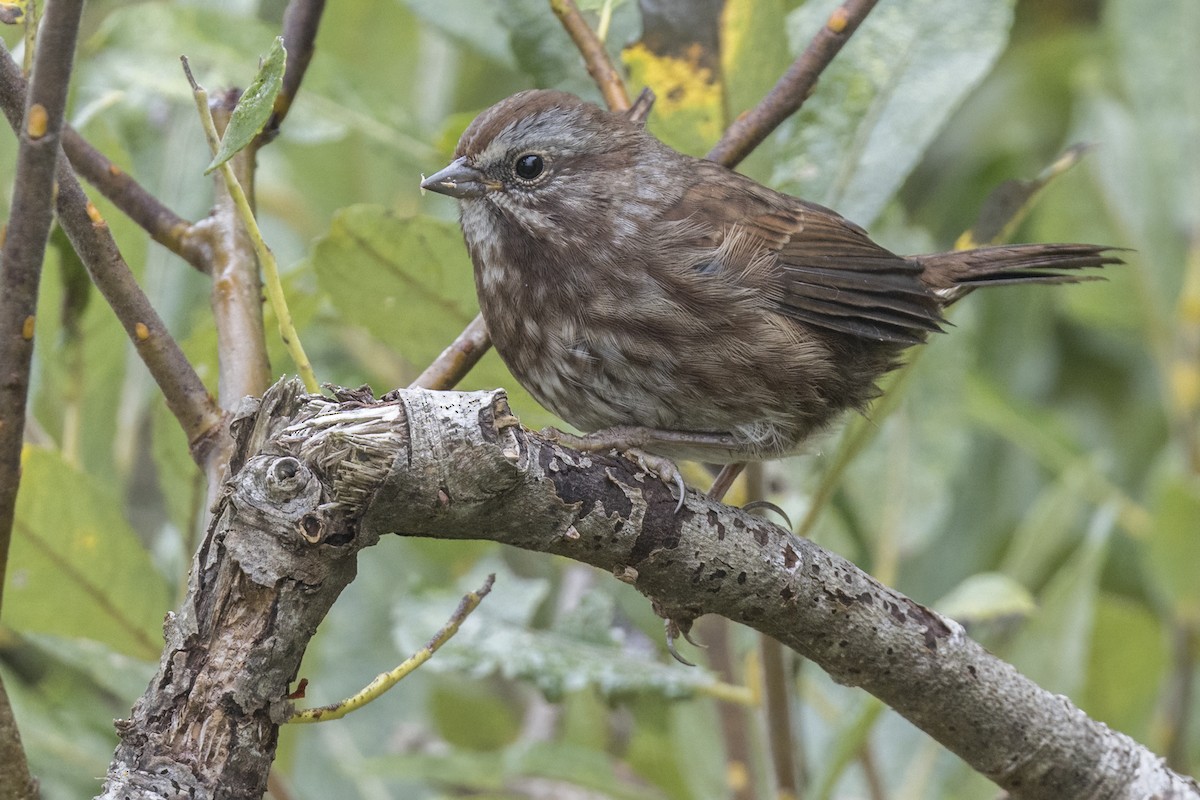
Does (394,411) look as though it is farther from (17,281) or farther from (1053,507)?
(1053,507)

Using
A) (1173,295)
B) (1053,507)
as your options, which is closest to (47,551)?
(1053,507)

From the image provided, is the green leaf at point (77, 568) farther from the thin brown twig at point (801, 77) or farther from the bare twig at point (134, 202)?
the thin brown twig at point (801, 77)

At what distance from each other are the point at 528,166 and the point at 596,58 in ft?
0.87

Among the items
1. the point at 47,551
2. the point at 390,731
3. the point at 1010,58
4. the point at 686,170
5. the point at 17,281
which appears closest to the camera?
the point at 17,281

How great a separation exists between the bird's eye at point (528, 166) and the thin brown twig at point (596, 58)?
186 millimetres

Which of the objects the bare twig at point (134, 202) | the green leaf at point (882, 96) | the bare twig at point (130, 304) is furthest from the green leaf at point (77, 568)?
the green leaf at point (882, 96)

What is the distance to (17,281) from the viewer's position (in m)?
1.61

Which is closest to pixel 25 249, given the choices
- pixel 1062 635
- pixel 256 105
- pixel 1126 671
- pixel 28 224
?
pixel 28 224

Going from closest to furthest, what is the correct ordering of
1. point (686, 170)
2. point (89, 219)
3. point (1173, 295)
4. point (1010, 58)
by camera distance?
1. point (89, 219)
2. point (686, 170)
3. point (1173, 295)
4. point (1010, 58)

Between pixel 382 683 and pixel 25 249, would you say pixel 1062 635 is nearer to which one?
pixel 382 683

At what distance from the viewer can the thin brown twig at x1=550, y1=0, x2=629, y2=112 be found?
2678mm

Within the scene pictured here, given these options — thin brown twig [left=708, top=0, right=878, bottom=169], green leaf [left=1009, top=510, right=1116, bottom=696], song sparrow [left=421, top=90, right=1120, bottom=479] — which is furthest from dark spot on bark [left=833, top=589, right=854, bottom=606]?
green leaf [left=1009, top=510, right=1116, bottom=696]

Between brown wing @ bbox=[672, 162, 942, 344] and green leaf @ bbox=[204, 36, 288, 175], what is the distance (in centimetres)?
110

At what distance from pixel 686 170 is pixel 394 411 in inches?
53.8
